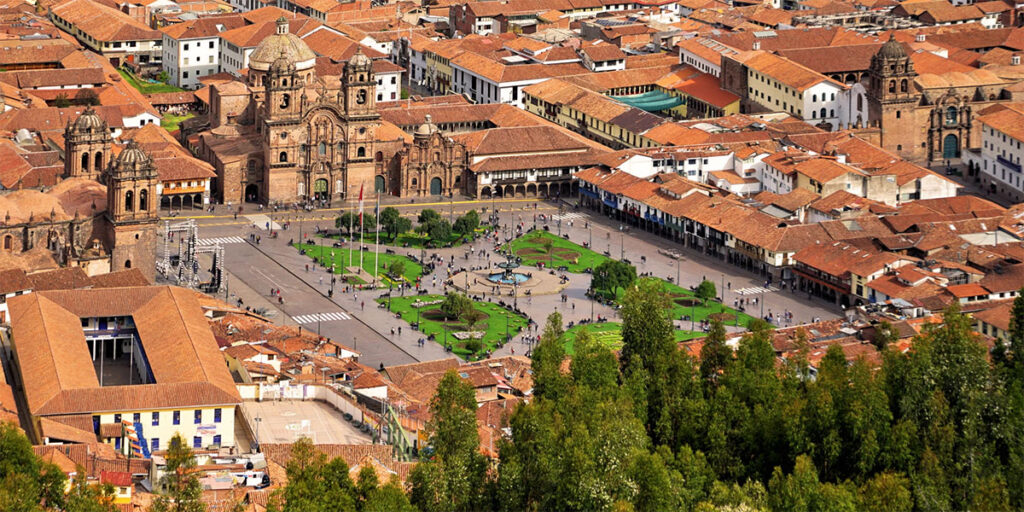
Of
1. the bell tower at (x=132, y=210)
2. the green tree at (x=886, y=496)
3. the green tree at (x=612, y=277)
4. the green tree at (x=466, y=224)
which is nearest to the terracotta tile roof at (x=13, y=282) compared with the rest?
the bell tower at (x=132, y=210)

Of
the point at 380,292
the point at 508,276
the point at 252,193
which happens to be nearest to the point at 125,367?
the point at 380,292

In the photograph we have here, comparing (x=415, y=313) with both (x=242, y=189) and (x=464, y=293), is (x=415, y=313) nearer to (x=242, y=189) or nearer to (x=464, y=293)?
(x=464, y=293)

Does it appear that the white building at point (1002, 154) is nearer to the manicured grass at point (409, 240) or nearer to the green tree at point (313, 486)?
the manicured grass at point (409, 240)

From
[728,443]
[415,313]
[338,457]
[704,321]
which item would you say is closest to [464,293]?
[415,313]

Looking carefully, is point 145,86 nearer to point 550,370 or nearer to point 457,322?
point 457,322

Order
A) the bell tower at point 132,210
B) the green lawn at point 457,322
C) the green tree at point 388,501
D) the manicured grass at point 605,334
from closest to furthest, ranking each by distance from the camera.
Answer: the green tree at point 388,501 → the manicured grass at point 605,334 → the green lawn at point 457,322 → the bell tower at point 132,210
